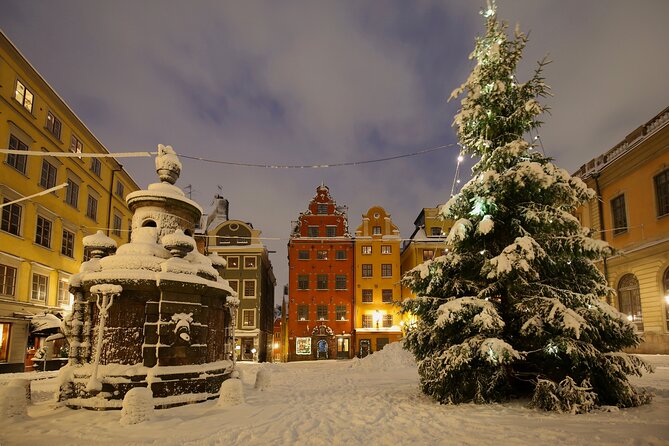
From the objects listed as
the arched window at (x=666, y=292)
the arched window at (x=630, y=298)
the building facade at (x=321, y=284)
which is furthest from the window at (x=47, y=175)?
the arched window at (x=666, y=292)

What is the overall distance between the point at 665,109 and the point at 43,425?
1075 inches

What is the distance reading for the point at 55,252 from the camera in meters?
27.6

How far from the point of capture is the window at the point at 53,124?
26855mm

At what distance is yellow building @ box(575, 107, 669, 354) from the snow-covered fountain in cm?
1844

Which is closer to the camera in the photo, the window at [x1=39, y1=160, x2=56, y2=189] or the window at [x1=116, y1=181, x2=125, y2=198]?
the window at [x1=39, y1=160, x2=56, y2=189]

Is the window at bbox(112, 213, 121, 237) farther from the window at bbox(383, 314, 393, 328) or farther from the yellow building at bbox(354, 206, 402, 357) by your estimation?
the window at bbox(383, 314, 393, 328)

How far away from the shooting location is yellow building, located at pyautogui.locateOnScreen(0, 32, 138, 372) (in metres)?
22.6

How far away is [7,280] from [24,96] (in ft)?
31.6

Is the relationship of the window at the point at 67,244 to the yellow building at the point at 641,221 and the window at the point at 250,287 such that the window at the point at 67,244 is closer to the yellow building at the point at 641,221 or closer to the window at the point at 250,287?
the window at the point at 250,287

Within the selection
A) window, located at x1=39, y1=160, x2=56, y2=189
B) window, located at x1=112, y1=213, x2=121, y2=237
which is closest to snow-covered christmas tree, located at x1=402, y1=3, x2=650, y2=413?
window, located at x1=39, y1=160, x2=56, y2=189

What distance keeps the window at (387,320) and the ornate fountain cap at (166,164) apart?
109ft

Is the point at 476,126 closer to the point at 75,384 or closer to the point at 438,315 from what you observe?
the point at 438,315

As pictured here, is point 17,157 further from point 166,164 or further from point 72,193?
point 166,164

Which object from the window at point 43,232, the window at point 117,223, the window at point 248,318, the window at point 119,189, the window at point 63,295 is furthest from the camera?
the window at point 248,318
